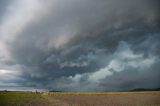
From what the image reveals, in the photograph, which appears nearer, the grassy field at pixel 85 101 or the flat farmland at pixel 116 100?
the flat farmland at pixel 116 100

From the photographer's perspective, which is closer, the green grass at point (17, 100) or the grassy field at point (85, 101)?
the grassy field at point (85, 101)

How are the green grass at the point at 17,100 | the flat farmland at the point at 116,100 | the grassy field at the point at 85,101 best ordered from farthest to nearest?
the green grass at the point at 17,100
the grassy field at the point at 85,101
the flat farmland at the point at 116,100

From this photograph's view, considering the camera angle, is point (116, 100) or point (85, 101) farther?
point (116, 100)

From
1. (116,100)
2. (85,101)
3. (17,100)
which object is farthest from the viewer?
(17,100)

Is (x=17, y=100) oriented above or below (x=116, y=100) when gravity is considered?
above

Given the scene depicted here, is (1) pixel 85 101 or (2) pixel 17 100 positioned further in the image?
(2) pixel 17 100

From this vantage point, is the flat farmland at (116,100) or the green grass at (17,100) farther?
the green grass at (17,100)

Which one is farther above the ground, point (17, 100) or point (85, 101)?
point (17, 100)

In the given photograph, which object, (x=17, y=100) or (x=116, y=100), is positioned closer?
(x=116, y=100)

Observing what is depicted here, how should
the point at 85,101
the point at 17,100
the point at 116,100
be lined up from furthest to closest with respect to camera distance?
the point at 17,100 → the point at 116,100 → the point at 85,101

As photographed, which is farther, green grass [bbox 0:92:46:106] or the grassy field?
green grass [bbox 0:92:46:106]

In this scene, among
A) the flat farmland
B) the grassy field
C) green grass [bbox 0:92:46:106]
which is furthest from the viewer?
green grass [bbox 0:92:46:106]

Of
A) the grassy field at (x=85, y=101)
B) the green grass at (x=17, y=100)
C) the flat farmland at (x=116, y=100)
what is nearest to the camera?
the flat farmland at (x=116, y=100)

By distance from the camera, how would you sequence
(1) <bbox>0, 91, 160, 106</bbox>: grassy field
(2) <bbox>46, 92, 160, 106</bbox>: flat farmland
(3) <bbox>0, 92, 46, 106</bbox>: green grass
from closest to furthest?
(2) <bbox>46, 92, 160, 106</bbox>: flat farmland < (1) <bbox>0, 91, 160, 106</bbox>: grassy field < (3) <bbox>0, 92, 46, 106</bbox>: green grass
